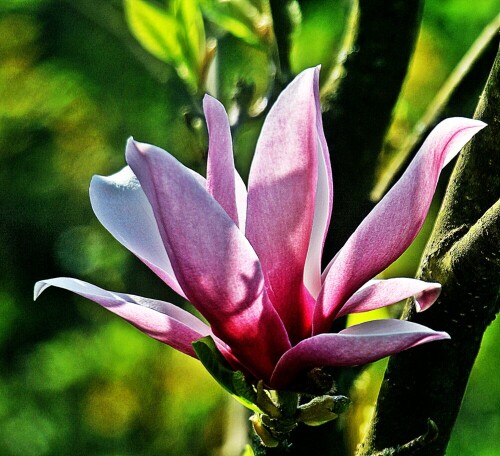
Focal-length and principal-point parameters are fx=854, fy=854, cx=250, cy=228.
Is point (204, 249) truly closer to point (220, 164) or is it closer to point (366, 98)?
point (220, 164)

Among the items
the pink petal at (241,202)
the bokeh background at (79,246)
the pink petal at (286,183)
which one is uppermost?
the pink petal at (286,183)

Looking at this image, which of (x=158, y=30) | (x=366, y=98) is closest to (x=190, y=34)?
(x=158, y=30)

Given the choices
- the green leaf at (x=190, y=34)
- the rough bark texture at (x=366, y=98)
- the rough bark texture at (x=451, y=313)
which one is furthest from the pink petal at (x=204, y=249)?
the green leaf at (x=190, y=34)

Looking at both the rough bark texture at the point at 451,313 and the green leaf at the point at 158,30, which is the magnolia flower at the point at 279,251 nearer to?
the rough bark texture at the point at 451,313

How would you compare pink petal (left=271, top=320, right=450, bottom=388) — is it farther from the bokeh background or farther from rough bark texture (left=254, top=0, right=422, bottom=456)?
the bokeh background

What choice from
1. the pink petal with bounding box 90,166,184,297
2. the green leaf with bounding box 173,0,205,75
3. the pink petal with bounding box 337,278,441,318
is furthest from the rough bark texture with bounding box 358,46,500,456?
the green leaf with bounding box 173,0,205,75

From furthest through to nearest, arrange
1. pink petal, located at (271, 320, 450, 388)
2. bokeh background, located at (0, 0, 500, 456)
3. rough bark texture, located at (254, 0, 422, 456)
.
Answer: bokeh background, located at (0, 0, 500, 456) < rough bark texture, located at (254, 0, 422, 456) < pink petal, located at (271, 320, 450, 388)

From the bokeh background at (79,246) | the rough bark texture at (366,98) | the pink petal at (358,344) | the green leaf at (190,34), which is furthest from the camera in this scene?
the bokeh background at (79,246)
